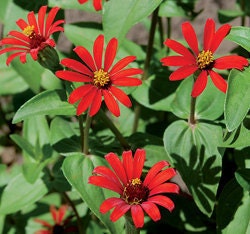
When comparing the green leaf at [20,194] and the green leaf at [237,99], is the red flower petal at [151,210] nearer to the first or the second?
the green leaf at [237,99]

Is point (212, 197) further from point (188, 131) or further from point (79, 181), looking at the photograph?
point (79, 181)

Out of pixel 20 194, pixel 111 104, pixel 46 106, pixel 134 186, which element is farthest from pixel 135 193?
pixel 20 194

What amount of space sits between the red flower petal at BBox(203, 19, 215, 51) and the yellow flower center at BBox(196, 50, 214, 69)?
22mm

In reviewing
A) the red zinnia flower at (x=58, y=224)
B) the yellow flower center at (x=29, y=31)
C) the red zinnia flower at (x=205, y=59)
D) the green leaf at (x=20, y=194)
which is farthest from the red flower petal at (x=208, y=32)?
the red zinnia flower at (x=58, y=224)

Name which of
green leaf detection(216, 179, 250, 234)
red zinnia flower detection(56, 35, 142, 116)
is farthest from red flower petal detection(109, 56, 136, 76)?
green leaf detection(216, 179, 250, 234)

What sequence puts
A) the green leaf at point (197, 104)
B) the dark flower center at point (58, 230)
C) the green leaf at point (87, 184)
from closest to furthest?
the green leaf at point (87, 184) → the green leaf at point (197, 104) → the dark flower center at point (58, 230)

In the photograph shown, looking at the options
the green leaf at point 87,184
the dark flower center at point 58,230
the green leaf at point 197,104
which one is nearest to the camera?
the green leaf at point 87,184

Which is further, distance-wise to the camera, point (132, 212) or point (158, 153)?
point (158, 153)

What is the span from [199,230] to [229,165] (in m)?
0.27

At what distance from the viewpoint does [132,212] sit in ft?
2.91

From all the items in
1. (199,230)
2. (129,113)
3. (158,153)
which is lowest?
(199,230)

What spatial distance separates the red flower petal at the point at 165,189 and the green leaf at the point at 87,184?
157 millimetres

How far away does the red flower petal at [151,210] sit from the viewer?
871 millimetres

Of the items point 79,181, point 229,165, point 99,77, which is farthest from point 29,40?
point 229,165
